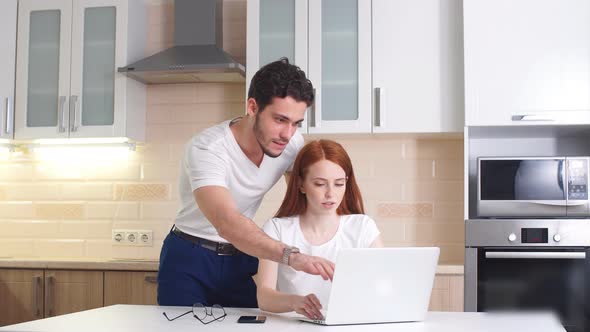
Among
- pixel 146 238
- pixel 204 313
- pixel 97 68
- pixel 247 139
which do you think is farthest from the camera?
pixel 146 238

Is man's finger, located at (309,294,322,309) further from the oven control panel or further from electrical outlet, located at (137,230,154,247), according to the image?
electrical outlet, located at (137,230,154,247)

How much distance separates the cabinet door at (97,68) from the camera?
4.01m

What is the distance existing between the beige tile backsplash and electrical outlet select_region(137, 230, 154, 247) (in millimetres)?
27

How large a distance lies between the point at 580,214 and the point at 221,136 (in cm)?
180

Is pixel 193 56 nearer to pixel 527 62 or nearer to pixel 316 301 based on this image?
pixel 527 62

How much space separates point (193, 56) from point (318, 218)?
165cm

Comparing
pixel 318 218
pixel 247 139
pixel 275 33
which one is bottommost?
pixel 318 218

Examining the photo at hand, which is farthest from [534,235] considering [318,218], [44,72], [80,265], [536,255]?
[44,72]

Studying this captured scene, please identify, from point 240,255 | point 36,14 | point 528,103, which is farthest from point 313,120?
point 36,14

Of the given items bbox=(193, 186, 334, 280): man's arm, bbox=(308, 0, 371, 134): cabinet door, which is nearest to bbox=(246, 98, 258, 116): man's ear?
bbox=(193, 186, 334, 280): man's arm

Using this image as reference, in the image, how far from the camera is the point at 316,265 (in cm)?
198

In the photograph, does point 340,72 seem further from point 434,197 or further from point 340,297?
point 340,297

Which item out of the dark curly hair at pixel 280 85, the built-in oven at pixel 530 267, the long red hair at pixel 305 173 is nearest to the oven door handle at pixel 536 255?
the built-in oven at pixel 530 267

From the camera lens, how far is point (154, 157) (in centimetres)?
426
